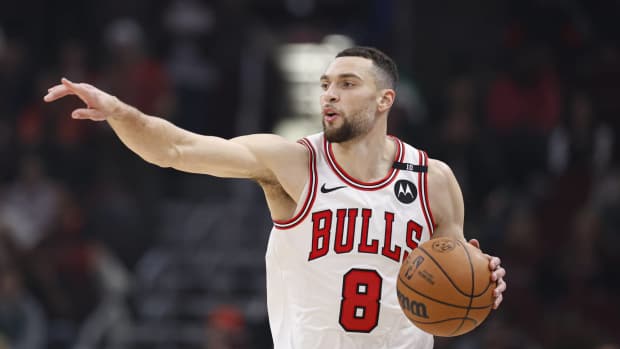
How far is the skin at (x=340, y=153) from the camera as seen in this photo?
6.47m

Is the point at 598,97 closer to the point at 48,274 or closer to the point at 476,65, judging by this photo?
the point at 476,65

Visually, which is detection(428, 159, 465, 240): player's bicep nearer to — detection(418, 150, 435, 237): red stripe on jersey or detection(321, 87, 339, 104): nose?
detection(418, 150, 435, 237): red stripe on jersey

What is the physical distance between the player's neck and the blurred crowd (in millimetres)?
3712

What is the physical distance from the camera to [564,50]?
1292cm

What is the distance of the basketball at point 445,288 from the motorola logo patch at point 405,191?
0.54 meters

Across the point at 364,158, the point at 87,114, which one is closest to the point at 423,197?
the point at 364,158

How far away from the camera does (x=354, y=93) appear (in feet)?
22.9

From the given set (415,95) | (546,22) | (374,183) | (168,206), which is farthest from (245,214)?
(374,183)

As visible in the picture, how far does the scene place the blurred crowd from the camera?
11.6 m

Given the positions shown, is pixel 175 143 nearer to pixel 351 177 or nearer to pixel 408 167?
pixel 351 177

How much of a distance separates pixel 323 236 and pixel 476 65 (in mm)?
8626

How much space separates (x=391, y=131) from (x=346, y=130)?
5.74 meters

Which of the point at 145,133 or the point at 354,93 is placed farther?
the point at 354,93

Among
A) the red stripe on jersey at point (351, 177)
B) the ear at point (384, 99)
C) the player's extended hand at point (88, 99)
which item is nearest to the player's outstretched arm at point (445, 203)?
the red stripe on jersey at point (351, 177)
